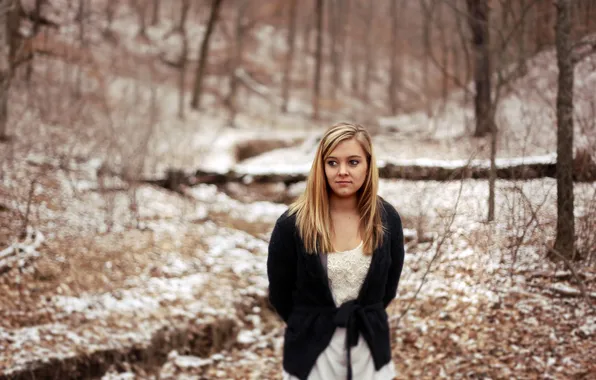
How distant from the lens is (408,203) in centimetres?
786

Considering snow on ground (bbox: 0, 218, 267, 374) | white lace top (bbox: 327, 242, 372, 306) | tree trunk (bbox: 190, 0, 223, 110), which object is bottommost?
snow on ground (bbox: 0, 218, 267, 374)

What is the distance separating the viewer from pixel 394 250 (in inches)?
100

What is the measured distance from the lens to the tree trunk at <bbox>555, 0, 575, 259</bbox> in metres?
5.28

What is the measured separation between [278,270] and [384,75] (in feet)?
127

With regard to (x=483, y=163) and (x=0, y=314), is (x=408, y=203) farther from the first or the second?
(x=0, y=314)

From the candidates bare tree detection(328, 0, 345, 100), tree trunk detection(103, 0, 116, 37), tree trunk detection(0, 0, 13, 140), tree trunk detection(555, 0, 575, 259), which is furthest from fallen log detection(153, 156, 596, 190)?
bare tree detection(328, 0, 345, 100)

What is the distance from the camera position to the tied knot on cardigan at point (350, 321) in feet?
7.75

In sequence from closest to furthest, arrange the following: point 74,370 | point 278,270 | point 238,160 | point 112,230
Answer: point 278,270 < point 74,370 < point 112,230 < point 238,160

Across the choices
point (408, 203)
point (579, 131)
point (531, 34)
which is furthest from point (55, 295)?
point (531, 34)

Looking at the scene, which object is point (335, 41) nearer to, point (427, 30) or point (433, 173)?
point (427, 30)

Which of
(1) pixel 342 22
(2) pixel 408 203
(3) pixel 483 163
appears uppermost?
(1) pixel 342 22

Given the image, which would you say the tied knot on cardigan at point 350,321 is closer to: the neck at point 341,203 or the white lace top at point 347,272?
the white lace top at point 347,272

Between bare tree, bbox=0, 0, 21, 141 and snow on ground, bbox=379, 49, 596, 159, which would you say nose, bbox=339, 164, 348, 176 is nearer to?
snow on ground, bbox=379, 49, 596, 159

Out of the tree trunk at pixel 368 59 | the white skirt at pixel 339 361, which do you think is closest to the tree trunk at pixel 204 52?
the tree trunk at pixel 368 59
